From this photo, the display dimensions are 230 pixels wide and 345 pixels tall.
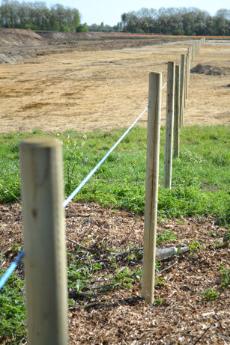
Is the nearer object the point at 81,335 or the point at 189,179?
the point at 81,335

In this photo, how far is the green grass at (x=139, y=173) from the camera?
6.11m

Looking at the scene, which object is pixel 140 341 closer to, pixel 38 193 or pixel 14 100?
pixel 38 193

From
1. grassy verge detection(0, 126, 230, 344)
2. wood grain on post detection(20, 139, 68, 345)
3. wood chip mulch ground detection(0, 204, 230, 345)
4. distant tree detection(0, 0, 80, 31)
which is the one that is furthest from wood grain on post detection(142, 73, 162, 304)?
distant tree detection(0, 0, 80, 31)

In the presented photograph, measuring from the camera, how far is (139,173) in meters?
7.98

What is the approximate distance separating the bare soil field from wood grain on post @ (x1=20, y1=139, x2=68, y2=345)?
488 inches

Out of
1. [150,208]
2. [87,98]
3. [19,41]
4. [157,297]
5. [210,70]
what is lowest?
[157,297]

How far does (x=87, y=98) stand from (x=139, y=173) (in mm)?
12469

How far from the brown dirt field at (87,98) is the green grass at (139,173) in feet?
8.91

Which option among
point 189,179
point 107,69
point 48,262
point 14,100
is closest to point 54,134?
point 189,179

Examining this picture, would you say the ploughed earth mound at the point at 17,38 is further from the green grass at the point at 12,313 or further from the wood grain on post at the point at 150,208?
the wood grain on post at the point at 150,208

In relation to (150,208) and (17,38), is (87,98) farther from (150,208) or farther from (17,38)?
(17,38)

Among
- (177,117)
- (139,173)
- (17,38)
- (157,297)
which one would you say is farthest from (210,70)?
(17,38)

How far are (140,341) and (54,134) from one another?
10.0m

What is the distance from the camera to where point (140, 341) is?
3.18 m
